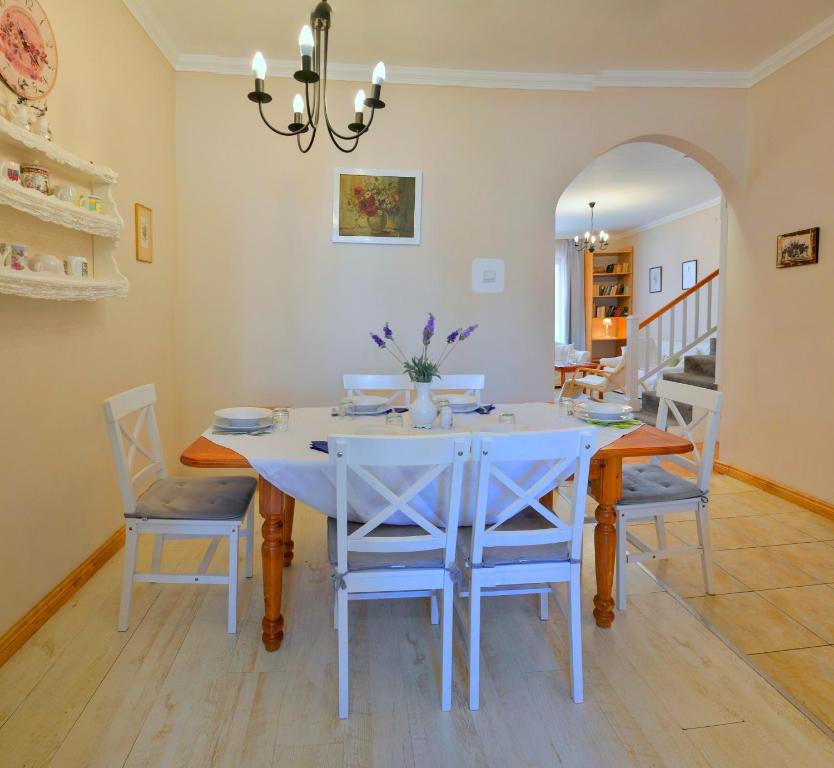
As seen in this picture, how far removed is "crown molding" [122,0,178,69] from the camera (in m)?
2.81

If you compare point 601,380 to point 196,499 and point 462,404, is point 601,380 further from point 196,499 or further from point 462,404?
point 196,499

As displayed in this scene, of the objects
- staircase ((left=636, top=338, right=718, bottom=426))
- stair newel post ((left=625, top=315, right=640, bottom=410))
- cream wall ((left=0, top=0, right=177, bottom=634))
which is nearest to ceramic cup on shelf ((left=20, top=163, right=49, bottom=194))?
cream wall ((left=0, top=0, right=177, bottom=634))

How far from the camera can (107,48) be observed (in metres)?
2.58

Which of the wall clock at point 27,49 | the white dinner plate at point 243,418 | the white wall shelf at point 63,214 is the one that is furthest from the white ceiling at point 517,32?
the white dinner plate at point 243,418

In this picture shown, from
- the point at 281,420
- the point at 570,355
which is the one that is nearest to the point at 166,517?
the point at 281,420

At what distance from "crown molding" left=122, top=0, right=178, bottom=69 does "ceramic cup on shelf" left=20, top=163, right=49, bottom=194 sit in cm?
140

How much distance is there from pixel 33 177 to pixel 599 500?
7.63 ft

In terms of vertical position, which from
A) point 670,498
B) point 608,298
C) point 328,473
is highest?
point 608,298

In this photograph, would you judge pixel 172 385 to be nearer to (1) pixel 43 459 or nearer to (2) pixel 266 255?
(2) pixel 266 255

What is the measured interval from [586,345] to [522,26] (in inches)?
279

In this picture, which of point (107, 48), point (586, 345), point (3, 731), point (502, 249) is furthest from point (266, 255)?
point (586, 345)

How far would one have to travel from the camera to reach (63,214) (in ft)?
6.50

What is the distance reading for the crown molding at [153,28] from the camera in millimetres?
2808

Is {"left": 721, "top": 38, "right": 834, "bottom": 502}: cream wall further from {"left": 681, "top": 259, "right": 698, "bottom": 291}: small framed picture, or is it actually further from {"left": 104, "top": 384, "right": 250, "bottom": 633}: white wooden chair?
{"left": 681, "top": 259, "right": 698, "bottom": 291}: small framed picture
